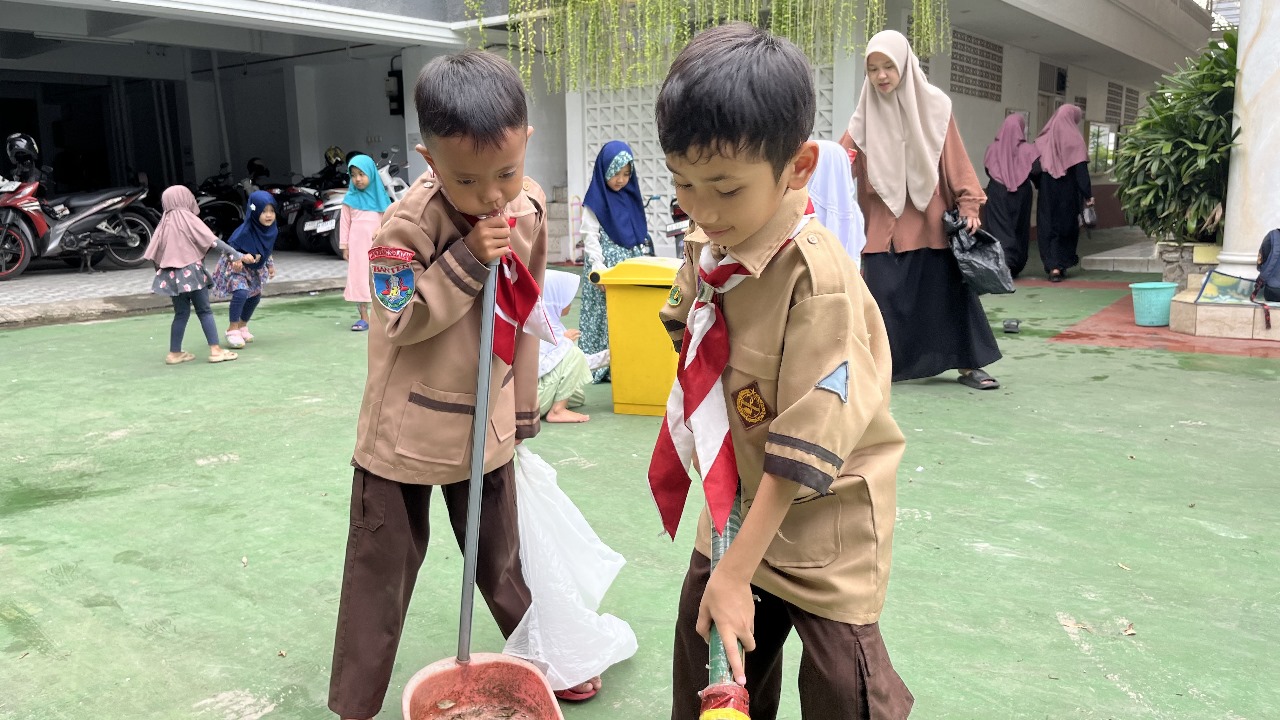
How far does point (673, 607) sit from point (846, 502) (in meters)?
1.26

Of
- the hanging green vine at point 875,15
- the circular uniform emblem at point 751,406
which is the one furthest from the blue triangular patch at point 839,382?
Answer: the hanging green vine at point 875,15

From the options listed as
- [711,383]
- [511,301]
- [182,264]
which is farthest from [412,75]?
[711,383]

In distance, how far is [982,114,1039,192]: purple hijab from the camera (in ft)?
30.7

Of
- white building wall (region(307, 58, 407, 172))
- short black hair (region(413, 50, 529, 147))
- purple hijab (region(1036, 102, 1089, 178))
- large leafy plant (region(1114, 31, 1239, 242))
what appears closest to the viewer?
short black hair (region(413, 50, 529, 147))

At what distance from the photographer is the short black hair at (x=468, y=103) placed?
4.98 feet

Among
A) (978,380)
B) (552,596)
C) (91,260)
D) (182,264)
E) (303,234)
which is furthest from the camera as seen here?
(303,234)

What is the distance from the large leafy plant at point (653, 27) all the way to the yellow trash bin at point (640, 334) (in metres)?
3.72

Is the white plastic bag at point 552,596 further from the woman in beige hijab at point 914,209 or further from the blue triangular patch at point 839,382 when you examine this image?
the woman in beige hijab at point 914,209

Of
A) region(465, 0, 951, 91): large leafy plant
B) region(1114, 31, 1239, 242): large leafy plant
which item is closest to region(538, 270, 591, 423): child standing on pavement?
region(465, 0, 951, 91): large leafy plant

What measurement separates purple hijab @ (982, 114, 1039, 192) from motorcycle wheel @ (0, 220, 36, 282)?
9.45 meters

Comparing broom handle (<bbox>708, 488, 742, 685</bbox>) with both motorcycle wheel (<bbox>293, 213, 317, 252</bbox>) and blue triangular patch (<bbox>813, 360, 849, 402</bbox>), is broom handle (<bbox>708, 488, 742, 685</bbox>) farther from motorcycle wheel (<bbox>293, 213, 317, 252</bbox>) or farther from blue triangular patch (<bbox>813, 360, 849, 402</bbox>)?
motorcycle wheel (<bbox>293, 213, 317, 252</bbox>)

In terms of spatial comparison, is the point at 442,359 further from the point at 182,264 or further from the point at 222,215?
the point at 222,215

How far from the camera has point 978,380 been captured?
482 cm

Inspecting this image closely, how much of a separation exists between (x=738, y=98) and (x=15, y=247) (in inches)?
410
